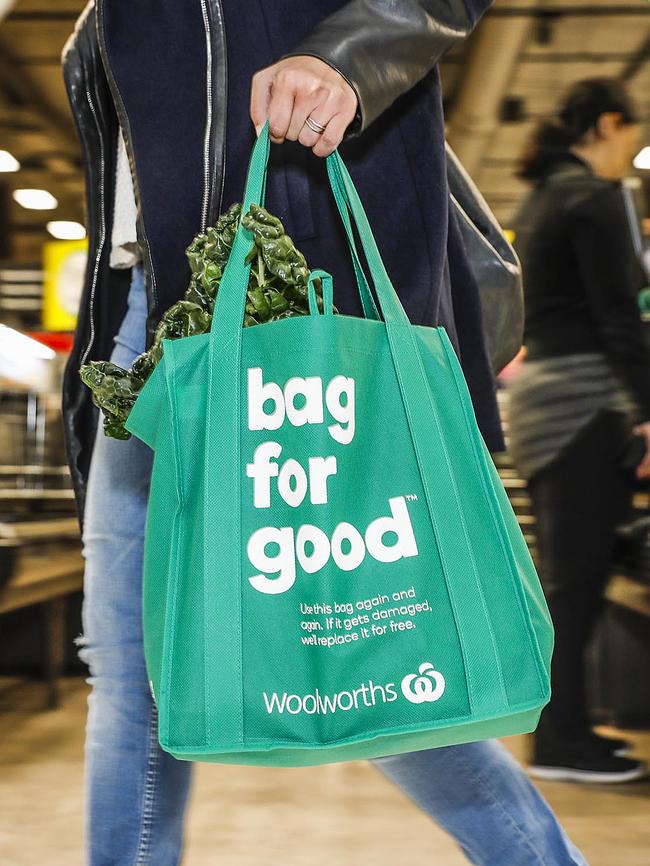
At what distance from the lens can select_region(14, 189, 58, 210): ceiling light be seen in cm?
1120

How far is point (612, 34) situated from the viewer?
7.74 m

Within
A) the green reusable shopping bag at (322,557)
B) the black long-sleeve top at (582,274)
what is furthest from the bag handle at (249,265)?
the black long-sleeve top at (582,274)

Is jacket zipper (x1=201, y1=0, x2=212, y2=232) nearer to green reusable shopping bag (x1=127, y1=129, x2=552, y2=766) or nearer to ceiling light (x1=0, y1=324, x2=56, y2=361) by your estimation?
green reusable shopping bag (x1=127, y1=129, x2=552, y2=766)

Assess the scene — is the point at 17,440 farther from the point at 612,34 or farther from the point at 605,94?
the point at 612,34

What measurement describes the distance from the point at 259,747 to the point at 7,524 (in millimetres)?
3030

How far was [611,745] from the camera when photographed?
9.37 feet

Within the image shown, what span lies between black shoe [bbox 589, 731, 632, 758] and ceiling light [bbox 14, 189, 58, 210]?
9721 mm

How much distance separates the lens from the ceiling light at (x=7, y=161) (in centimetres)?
974

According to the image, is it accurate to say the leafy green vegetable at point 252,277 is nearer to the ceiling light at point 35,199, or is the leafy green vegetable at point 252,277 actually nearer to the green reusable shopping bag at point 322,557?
the green reusable shopping bag at point 322,557

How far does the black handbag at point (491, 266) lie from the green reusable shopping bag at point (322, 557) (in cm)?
41

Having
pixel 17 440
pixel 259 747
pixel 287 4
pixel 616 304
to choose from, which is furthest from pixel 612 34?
pixel 259 747

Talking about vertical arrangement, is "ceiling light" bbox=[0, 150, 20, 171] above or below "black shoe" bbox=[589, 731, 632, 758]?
above

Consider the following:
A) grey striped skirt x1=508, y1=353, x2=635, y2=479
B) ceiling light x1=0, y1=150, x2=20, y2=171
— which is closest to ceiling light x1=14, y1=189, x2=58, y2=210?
ceiling light x1=0, y1=150, x2=20, y2=171

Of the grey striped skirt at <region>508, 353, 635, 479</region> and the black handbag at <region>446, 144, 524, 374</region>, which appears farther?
the grey striped skirt at <region>508, 353, 635, 479</region>
